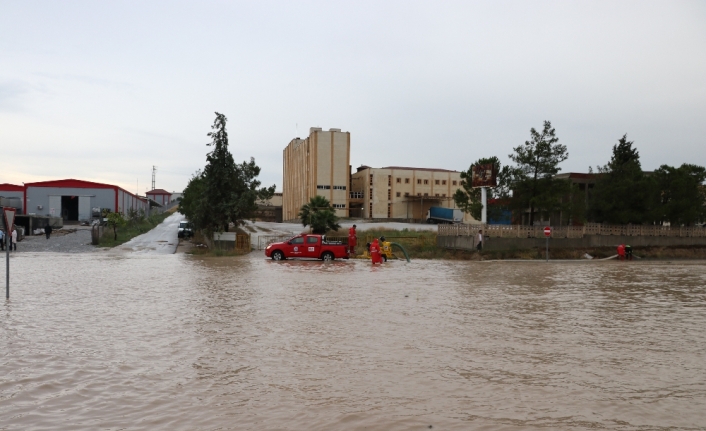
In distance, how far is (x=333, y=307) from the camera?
1472cm

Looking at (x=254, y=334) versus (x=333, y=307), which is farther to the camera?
(x=333, y=307)

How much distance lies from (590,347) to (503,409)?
4148 millimetres

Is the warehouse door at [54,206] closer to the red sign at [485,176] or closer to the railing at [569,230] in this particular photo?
the railing at [569,230]

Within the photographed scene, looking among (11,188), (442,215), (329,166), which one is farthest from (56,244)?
(442,215)

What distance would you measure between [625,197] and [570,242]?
719 centimetres

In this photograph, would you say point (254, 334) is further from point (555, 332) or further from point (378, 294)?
point (378, 294)

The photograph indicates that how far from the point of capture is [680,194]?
160 ft

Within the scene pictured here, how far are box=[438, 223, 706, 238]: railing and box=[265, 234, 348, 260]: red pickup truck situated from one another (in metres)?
12.1

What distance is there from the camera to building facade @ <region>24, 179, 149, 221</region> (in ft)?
233

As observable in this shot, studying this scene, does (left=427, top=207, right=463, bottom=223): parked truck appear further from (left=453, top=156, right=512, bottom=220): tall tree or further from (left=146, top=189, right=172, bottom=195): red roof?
(left=146, top=189, right=172, bottom=195): red roof

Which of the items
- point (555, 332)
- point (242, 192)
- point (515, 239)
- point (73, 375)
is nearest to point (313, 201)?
point (242, 192)

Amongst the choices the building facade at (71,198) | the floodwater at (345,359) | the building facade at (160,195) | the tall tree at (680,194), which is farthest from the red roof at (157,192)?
the floodwater at (345,359)

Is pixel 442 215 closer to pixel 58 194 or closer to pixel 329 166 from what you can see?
A: pixel 329 166

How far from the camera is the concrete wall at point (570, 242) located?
4116cm
